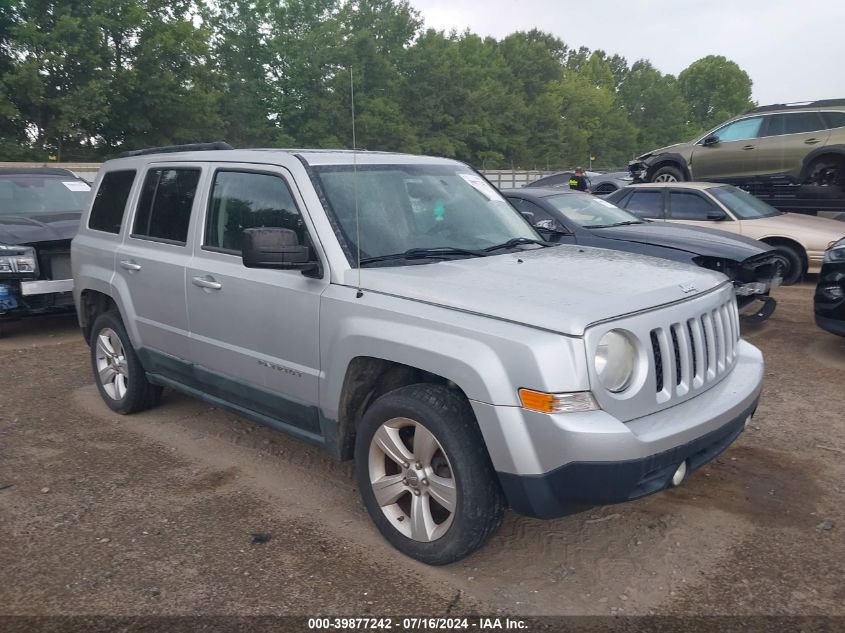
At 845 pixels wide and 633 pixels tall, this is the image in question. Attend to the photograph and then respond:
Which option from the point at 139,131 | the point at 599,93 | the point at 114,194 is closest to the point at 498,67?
the point at 599,93

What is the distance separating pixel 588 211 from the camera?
859cm

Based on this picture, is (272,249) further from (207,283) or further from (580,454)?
(580,454)

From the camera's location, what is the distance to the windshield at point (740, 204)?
395 inches

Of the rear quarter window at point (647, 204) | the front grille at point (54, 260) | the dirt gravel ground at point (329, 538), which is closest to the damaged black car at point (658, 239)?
the rear quarter window at point (647, 204)

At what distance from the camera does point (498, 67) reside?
2603 inches

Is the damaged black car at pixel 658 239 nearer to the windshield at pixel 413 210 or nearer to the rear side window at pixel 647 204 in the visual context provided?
the rear side window at pixel 647 204

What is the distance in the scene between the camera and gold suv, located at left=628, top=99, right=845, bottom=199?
1193cm

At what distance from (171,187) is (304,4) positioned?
4494cm

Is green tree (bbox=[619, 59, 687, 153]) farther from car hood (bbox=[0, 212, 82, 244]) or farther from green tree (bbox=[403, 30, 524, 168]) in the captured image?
car hood (bbox=[0, 212, 82, 244])

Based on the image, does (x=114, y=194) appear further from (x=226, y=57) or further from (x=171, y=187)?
(x=226, y=57)

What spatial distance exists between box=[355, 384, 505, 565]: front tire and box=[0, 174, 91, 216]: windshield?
6.85 m

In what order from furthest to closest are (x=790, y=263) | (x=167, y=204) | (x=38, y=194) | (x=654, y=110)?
1. (x=654, y=110)
2. (x=790, y=263)
3. (x=38, y=194)
4. (x=167, y=204)

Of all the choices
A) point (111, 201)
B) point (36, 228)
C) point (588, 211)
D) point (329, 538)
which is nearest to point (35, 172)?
point (36, 228)

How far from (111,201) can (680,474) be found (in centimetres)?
439
